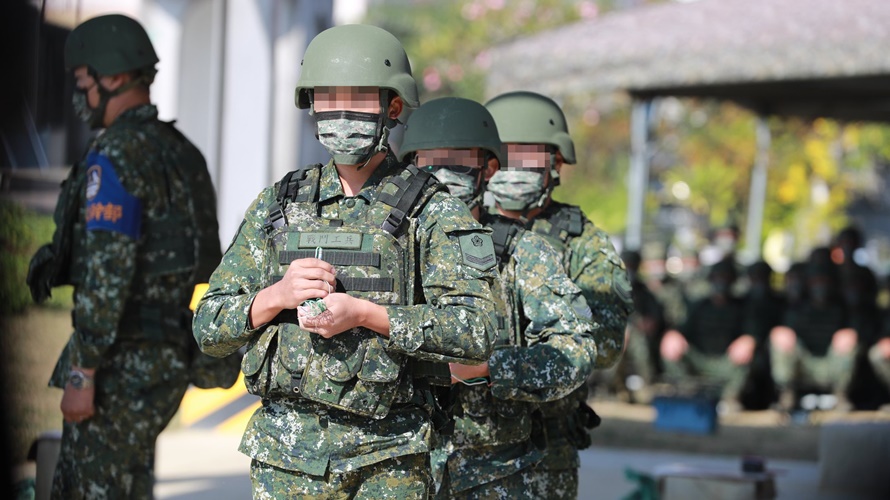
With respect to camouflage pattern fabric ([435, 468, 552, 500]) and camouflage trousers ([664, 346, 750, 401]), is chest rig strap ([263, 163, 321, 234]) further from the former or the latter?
camouflage trousers ([664, 346, 750, 401])

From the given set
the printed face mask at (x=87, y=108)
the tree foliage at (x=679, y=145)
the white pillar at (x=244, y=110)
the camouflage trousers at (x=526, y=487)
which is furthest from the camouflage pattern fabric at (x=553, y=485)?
the tree foliage at (x=679, y=145)

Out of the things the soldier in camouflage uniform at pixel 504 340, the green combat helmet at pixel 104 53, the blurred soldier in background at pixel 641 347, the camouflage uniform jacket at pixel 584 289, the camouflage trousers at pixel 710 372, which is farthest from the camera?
the blurred soldier in background at pixel 641 347

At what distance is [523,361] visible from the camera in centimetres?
377

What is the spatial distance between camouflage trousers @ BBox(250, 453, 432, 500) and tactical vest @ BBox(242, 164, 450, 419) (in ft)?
0.46

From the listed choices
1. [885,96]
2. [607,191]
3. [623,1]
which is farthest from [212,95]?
[623,1]

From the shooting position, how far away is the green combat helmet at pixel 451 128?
4.11m

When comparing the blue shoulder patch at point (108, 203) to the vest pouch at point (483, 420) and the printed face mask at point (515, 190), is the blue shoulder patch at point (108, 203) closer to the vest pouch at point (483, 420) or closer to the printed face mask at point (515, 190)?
the printed face mask at point (515, 190)

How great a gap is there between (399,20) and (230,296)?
77.7ft

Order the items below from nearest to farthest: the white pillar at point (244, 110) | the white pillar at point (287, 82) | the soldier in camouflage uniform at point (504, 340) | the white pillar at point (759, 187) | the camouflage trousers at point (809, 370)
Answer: the soldier in camouflage uniform at point (504, 340)
the white pillar at point (244, 110)
the camouflage trousers at point (809, 370)
the white pillar at point (287, 82)
the white pillar at point (759, 187)

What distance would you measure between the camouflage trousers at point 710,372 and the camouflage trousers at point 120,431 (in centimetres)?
775

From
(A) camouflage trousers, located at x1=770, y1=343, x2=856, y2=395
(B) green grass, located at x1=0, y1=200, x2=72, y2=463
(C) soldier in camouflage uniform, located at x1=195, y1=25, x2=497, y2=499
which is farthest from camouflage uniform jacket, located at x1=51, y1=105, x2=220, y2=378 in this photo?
(A) camouflage trousers, located at x1=770, y1=343, x2=856, y2=395

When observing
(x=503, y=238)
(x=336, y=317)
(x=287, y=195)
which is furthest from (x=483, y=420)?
(x=336, y=317)

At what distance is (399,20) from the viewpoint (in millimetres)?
26438

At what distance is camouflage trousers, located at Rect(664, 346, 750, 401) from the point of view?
11.8 metres
